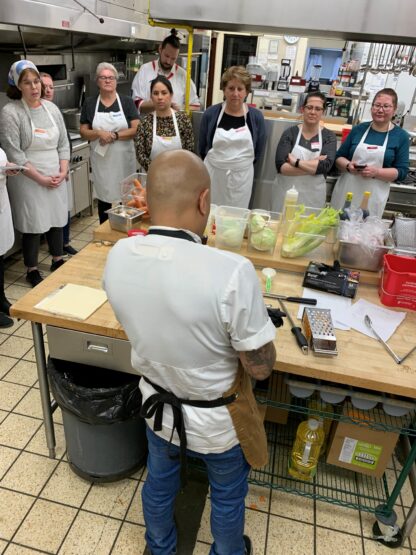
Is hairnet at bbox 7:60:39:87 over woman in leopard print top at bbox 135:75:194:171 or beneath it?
over

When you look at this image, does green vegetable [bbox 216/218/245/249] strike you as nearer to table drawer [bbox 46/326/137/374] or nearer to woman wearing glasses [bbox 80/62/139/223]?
table drawer [bbox 46/326/137/374]

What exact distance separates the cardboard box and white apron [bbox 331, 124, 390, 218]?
169 centimetres

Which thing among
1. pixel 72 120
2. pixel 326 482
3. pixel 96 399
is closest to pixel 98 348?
pixel 96 399

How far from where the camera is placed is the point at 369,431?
1.62 meters

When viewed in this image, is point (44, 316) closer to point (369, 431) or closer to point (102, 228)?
point (102, 228)

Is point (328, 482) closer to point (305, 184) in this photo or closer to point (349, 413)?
point (349, 413)

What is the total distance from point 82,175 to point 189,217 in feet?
11.1

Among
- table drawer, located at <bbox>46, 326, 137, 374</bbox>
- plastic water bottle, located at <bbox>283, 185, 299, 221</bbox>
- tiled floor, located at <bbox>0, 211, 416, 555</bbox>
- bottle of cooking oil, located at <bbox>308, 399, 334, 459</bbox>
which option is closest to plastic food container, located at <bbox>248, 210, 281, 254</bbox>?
plastic water bottle, located at <bbox>283, 185, 299, 221</bbox>

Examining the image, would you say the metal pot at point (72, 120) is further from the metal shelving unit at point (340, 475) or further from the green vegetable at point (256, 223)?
the metal shelving unit at point (340, 475)

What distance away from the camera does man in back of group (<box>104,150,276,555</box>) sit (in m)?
0.94

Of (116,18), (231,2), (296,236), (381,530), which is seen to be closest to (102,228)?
(296,236)

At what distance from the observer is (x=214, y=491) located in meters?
1.30

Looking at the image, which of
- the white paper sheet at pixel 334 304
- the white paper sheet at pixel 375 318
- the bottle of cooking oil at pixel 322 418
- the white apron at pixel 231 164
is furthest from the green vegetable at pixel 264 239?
the white apron at pixel 231 164

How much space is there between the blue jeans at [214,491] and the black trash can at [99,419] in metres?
0.27
